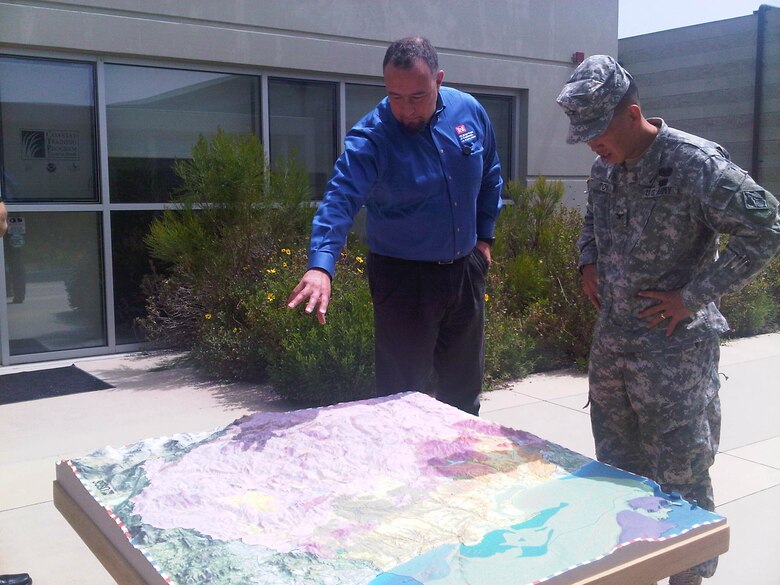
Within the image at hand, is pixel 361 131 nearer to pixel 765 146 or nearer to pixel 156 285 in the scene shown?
pixel 156 285

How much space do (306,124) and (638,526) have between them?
21.6 feet

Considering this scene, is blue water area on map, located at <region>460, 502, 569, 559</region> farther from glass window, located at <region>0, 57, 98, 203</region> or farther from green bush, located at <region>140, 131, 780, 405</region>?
glass window, located at <region>0, 57, 98, 203</region>

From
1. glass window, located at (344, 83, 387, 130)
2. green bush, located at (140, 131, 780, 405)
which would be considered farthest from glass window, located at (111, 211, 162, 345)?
glass window, located at (344, 83, 387, 130)

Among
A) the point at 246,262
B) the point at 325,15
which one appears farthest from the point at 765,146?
the point at 246,262

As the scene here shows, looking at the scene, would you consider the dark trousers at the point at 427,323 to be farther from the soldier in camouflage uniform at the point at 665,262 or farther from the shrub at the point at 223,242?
the shrub at the point at 223,242

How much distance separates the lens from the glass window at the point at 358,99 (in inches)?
314

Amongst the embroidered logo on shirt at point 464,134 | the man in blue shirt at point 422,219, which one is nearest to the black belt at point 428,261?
the man in blue shirt at point 422,219

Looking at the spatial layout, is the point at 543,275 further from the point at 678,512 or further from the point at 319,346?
the point at 678,512

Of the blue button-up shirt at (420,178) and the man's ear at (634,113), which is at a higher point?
the man's ear at (634,113)

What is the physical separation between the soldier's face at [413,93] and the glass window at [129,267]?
14.2ft

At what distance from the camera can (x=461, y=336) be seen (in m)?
3.27

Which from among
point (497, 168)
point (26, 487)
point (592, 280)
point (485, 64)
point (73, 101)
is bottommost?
point (26, 487)

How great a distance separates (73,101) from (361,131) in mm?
4433

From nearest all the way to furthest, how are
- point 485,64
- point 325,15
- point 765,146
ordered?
point 325,15 < point 485,64 < point 765,146
